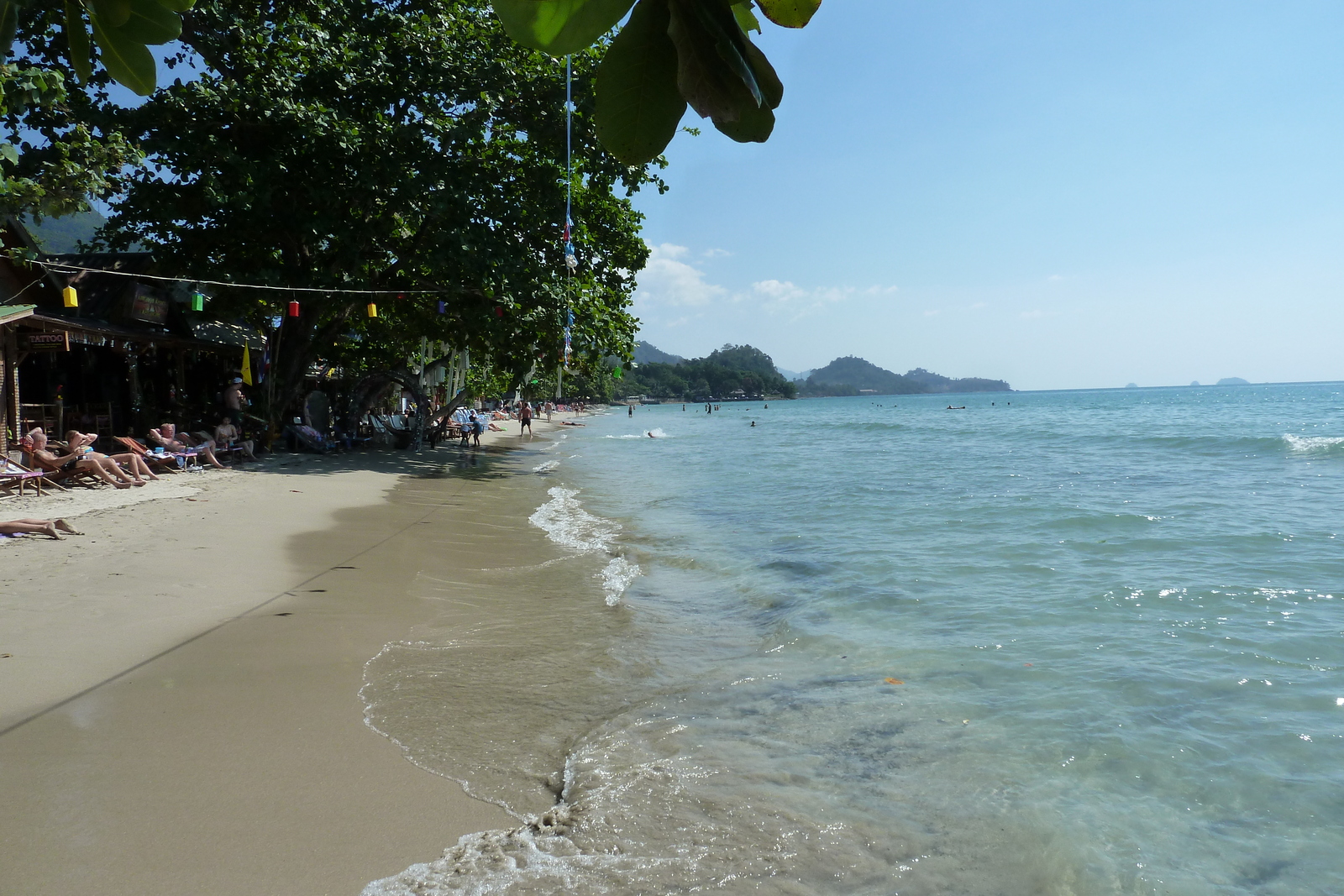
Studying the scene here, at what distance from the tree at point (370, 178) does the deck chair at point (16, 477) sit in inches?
256

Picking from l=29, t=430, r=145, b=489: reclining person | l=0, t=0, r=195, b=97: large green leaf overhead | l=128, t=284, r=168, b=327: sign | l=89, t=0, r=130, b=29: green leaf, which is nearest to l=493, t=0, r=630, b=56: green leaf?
l=0, t=0, r=195, b=97: large green leaf overhead

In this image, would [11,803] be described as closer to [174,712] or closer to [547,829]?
[174,712]

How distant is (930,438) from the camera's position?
36938 millimetres

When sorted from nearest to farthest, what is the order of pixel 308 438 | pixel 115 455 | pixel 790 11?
1. pixel 790 11
2. pixel 115 455
3. pixel 308 438

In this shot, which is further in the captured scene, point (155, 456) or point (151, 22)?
point (155, 456)

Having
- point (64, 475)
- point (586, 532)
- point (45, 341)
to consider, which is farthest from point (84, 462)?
point (586, 532)

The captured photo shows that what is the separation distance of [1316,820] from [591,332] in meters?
17.7

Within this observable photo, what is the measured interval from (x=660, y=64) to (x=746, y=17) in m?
0.19

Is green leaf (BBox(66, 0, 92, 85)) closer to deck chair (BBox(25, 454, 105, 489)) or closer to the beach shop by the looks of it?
deck chair (BBox(25, 454, 105, 489))

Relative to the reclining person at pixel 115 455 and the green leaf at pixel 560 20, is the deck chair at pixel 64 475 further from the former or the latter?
the green leaf at pixel 560 20

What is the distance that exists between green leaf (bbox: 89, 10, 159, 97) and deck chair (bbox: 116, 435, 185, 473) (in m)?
14.3

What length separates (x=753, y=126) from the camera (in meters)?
0.90

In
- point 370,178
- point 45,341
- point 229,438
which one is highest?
point 370,178

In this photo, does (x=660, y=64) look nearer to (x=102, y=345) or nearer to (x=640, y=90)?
(x=640, y=90)
